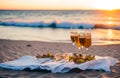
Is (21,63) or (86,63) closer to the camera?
(86,63)

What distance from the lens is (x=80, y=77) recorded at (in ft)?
19.6

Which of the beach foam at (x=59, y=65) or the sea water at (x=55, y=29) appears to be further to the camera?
the sea water at (x=55, y=29)

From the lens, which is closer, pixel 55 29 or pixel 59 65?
pixel 59 65

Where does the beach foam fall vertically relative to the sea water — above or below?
below

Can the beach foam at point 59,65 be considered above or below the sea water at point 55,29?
below

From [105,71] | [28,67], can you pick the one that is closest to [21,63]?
[28,67]

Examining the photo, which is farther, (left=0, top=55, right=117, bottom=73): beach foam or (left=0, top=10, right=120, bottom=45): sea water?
(left=0, top=10, right=120, bottom=45): sea water

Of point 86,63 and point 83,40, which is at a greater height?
point 83,40

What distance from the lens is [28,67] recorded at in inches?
255

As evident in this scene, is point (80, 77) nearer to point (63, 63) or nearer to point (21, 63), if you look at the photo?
point (63, 63)

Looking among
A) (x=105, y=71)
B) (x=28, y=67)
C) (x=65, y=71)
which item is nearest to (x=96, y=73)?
(x=105, y=71)

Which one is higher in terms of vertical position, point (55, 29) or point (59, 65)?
point (55, 29)

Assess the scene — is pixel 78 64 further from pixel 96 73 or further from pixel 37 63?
pixel 37 63

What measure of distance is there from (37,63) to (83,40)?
115 centimetres
